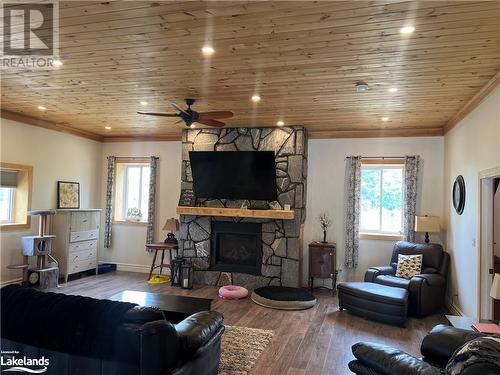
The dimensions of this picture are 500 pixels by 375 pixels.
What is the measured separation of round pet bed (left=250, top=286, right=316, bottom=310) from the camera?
5332 millimetres

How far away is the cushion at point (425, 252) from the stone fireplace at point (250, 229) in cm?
169

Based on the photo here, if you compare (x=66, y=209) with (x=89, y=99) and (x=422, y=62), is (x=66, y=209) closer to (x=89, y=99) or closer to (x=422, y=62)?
(x=89, y=99)

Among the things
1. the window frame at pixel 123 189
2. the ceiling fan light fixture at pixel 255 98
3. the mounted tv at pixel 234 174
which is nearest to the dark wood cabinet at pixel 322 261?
the mounted tv at pixel 234 174

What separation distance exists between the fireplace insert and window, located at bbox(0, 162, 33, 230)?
3.39 m

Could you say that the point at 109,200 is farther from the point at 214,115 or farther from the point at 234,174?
the point at 214,115

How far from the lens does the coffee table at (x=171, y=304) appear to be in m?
3.78

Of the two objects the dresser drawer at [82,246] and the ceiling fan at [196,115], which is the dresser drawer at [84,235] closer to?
the dresser drawer at [82,246]

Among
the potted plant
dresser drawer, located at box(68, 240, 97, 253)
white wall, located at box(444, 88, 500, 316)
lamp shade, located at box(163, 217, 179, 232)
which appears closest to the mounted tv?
lamp shade, located at box(163, 217, 179, 232)

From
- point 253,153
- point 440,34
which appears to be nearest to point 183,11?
point 440,34

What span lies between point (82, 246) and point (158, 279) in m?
1.63

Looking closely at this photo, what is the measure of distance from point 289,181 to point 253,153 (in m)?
0.83

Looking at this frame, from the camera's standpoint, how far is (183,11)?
8.48 feet

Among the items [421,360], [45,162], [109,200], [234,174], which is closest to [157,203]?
[109,200]

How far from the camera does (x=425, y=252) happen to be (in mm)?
5672
